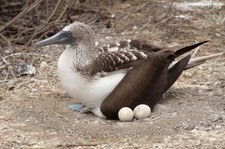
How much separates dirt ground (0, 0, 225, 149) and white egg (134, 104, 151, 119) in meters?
0.05

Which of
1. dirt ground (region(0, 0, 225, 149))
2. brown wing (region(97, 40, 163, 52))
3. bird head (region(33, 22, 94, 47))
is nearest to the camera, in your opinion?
dirt ground (region(0, 0, 225, 149))

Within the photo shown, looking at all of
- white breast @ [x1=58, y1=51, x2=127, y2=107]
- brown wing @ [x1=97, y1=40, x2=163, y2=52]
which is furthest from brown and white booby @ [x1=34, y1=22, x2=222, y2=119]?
brown wing @ [x1=97, y1=40, x2=163, y2=52]

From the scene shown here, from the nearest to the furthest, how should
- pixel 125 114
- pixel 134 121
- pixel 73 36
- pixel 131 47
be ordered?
pixel 125 114 < pixel 134 121 < pixel 73 36 < pixel 131 47

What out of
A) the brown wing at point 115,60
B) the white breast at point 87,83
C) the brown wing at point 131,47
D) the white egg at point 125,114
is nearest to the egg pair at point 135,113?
the white egg at point 125,114

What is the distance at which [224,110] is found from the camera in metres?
5.68

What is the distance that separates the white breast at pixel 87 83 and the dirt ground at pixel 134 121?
22cm

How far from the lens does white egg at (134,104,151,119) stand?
548 cm

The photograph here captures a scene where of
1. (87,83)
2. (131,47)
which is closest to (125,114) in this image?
(87,83)

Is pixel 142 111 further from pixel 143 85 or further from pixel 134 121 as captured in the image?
pixel 143 85

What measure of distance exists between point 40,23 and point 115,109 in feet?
10.3

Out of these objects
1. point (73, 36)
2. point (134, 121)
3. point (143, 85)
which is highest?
point (73, 36)

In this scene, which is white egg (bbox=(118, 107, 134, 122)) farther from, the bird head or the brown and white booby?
the bird head

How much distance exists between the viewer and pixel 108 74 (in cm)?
548

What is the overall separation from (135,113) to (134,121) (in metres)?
0.07
